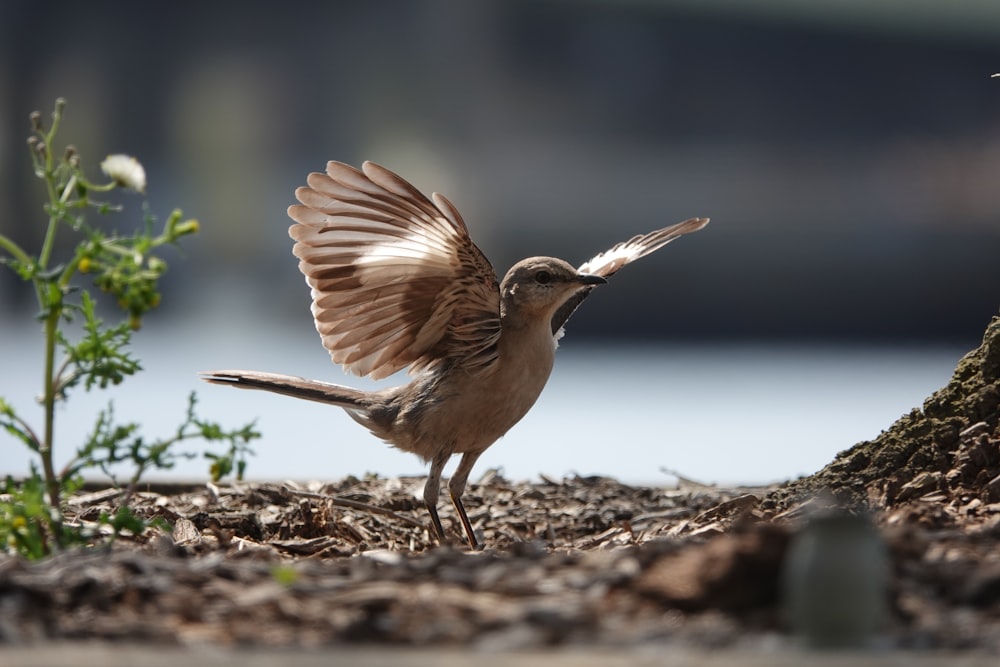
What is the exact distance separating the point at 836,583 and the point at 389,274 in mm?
2752

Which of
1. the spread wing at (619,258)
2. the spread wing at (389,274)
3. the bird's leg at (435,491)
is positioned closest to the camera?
the spread wing at (389,274)

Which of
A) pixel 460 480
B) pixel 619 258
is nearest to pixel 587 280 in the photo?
pixel 619 258

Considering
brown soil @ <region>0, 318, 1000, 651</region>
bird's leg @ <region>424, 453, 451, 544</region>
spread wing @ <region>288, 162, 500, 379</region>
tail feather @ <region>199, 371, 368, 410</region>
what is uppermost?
spread wing @ <region>288, 162, 500, 379</region>

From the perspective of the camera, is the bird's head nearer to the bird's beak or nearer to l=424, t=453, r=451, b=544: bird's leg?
Result: the bird's beak

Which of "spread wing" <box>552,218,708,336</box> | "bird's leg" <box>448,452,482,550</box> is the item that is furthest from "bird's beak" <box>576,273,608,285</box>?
"bird's leg" <box>448,452,482,550</box>

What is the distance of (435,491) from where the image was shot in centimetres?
503

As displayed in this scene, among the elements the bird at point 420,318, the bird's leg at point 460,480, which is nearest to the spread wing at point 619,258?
the bird at point 420,318

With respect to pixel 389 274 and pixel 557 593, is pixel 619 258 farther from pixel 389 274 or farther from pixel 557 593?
pixel 557 593

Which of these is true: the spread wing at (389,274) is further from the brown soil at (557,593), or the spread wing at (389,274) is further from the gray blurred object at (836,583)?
the gray blurred object at (836,583)

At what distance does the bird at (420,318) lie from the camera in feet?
15.2

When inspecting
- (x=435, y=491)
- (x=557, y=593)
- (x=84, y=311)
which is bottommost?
(x=557, y=593)

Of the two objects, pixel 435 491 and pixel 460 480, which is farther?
pixel 460 480

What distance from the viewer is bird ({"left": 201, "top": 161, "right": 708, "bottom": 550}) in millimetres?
4637

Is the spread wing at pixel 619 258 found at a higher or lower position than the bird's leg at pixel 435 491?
higher
